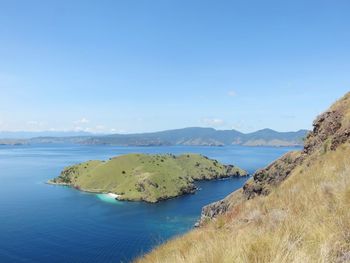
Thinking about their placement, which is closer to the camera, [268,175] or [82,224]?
[268,175]

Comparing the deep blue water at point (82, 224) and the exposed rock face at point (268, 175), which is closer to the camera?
the exposed rock face at point (268, 175)

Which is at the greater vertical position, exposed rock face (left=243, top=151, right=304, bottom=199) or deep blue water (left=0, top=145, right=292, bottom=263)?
exposed rock face (left=243, top=151, right=304, bottom=199)

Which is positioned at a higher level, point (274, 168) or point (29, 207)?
point (274, 168)

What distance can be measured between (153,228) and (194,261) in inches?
5049

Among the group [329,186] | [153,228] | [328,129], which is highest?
[328,129]

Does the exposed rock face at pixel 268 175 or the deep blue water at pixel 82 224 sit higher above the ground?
the exposed rock face at pixel 268 175

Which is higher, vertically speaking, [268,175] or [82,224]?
[268,175]

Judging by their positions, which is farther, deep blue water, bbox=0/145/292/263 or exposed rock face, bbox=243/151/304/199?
deep blue water, bbox=0/145/292/263

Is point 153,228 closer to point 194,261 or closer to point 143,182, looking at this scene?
point 143,182

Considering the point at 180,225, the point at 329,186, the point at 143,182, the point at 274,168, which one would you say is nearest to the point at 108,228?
the point at 180,225

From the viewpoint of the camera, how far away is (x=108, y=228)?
12838cm

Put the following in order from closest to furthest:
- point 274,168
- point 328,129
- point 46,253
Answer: point 328,129, point 274,168, point 46,253

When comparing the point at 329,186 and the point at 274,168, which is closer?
the point at 329,186

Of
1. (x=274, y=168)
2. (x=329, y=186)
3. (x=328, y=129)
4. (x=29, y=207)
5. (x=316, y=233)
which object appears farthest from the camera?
(x=29, y=207)
